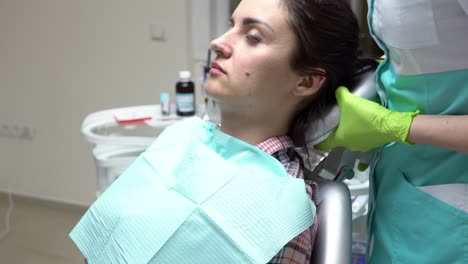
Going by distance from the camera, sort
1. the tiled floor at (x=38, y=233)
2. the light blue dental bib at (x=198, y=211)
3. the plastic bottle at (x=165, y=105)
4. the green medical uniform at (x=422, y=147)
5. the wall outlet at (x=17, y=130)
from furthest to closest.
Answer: the wall outlet at (x=17, y=130) → the tiled floor at (x=38, y=233) → the plastic bottle at (x=165, y=105) → the light blue dental bib at (x=198, y=211) → the green medical uniform at (x=422, y=147)

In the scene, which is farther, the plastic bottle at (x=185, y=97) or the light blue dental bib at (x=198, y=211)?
the plastic bottle at (x=185, y=97)

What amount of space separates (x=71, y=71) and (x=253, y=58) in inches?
70.3

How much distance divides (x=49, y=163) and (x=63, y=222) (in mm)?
337

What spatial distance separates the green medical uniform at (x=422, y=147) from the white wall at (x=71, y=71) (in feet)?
4.84

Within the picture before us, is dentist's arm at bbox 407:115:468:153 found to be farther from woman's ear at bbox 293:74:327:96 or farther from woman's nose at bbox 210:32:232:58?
woman's nose at bbox 210:32:232:58

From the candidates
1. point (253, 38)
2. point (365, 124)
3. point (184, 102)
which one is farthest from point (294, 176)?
point (184, 102)

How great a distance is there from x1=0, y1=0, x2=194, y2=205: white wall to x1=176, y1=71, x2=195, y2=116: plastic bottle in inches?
16.7

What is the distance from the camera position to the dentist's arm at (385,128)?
0.84 meters

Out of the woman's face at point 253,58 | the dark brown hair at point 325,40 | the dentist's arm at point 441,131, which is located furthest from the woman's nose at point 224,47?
the dentist's arm at point 441,131

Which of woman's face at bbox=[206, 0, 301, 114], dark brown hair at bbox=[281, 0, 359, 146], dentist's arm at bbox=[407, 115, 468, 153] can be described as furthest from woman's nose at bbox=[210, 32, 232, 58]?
dentist's arm at bbox=[407, 115, 468, 153]

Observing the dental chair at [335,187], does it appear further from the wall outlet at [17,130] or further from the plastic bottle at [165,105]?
the wall outlet at [17,130]

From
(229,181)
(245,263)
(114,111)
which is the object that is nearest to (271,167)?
(229,181)

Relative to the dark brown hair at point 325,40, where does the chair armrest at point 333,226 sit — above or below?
below

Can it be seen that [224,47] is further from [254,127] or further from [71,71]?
[71,71]
